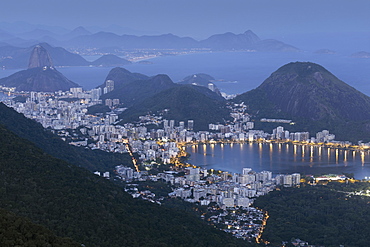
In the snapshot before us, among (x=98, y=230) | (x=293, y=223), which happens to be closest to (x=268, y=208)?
(x=293, y=223)

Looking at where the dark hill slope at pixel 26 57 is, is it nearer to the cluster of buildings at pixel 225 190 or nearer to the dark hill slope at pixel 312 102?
the dark hill slope at pixel 312 102

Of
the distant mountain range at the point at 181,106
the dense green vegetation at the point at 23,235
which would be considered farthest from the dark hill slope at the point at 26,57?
the dense green vegetation at the point at 23,235

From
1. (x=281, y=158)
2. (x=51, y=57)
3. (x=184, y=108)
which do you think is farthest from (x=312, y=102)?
(x=51, y=57)

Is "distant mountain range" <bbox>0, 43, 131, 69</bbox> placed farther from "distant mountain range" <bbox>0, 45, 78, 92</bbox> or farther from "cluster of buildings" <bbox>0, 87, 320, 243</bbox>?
"cluster of buildings" <bbox>0, 87, 320, 243</bbox>

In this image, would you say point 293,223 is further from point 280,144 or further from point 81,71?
point 81,71

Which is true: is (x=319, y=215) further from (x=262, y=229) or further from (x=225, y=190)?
(x=225, y=190)

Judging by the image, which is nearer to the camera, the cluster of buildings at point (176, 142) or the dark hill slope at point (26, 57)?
the cluster of buildings at point (176, 142)
